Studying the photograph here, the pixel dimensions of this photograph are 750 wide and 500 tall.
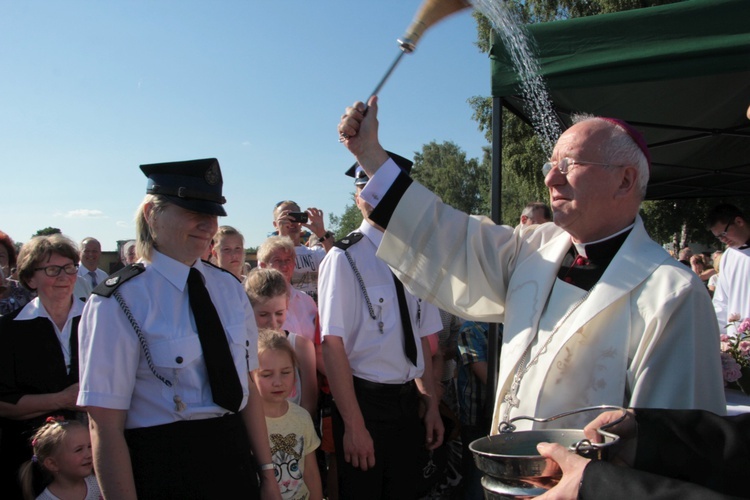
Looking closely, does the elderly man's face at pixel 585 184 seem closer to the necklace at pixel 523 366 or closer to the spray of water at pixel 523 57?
the necklace at pixel 523 366

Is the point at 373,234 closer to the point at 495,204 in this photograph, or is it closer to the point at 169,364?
the point at 495,204

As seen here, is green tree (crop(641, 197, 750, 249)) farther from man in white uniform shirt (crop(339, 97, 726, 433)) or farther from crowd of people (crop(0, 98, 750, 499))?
man in white uniform shirt (crop(339, 97, 726, 433))

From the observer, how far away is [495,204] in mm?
3734

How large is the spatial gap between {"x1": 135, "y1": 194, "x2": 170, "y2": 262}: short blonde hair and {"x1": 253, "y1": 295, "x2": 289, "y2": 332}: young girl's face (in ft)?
5.15

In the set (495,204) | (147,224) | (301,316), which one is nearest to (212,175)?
(147,224)

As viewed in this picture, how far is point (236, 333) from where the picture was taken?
233 cm

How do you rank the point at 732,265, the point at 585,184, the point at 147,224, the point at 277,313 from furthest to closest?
1. the point at 732,265
2. the point at 277,313
3. the point at 147,224
4. the point at 585,184

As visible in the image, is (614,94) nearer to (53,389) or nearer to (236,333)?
(236,333)

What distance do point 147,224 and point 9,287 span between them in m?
3.02

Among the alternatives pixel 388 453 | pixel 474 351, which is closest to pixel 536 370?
pixel 388 453

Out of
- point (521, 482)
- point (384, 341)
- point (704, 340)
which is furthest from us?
point (384, 341)

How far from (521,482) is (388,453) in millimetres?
2073

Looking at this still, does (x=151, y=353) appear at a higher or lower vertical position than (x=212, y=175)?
lower

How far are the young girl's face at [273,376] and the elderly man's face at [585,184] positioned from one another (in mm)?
1904
